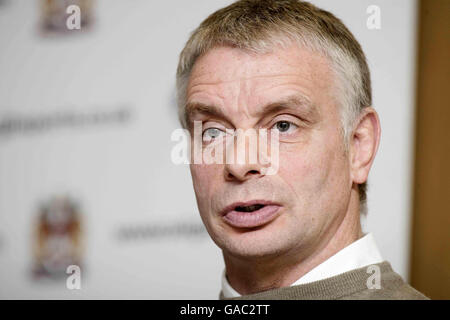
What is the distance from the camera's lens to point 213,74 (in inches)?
53.1

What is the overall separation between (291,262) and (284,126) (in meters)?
0.29

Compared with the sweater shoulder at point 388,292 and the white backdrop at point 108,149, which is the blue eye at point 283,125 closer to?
the sweater shoulder at point 388,292

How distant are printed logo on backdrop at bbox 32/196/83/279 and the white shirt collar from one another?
3.87 feet

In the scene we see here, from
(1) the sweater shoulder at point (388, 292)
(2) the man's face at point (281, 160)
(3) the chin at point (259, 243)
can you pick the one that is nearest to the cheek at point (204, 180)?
(2) the man's face at point (281, 160)

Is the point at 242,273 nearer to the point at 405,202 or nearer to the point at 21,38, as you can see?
the point at 405,202

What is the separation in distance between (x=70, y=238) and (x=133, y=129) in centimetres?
48

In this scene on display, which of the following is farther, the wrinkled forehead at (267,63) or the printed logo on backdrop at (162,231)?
the printed logo on backdrop at (162,231)

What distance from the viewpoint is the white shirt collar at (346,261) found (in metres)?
1.32

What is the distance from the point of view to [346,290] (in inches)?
50.0

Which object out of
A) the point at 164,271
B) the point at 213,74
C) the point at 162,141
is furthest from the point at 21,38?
the point at 213,74

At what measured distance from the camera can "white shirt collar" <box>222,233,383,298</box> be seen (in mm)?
1320

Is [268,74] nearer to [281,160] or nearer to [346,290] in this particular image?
[281,160]

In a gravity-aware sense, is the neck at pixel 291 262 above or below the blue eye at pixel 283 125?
below

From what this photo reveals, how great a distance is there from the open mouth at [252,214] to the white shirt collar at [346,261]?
171 mm
